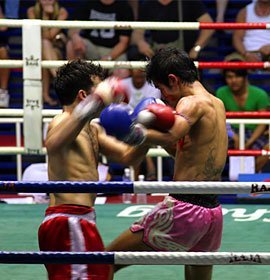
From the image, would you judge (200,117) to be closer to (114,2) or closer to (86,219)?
(86,219)

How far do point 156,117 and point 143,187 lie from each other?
0.30 m

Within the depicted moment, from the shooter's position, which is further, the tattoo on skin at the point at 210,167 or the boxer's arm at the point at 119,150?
the tattoo on skin at the point at 210,167

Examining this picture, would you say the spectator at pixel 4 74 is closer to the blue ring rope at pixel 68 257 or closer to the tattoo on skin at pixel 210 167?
the tattoo on skin at pixel 210 167

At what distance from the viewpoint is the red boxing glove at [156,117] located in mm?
3529

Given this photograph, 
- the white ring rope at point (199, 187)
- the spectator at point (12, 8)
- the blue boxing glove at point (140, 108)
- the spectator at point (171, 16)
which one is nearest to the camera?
the white ring rope at point (199, 187)

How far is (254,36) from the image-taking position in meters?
8.46

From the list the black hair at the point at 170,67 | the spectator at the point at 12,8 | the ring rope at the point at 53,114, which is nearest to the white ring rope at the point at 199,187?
the black hair at the point at 170,67

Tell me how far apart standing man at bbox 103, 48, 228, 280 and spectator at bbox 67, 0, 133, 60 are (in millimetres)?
4352

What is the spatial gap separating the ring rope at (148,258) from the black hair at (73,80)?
0.73 metres

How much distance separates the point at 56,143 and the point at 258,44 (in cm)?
504

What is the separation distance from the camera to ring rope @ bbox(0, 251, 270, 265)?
3.40 meters

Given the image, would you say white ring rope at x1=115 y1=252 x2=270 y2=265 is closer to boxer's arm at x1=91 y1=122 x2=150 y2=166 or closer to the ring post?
boxer's arm at x1=91 y1=122 x2=150 y2=166

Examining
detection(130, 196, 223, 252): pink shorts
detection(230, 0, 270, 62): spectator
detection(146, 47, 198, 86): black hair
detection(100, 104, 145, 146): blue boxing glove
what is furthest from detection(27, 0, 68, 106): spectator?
detection(100, 104, 145, 146): blue boxing glove

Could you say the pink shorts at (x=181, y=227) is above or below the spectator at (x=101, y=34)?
below
